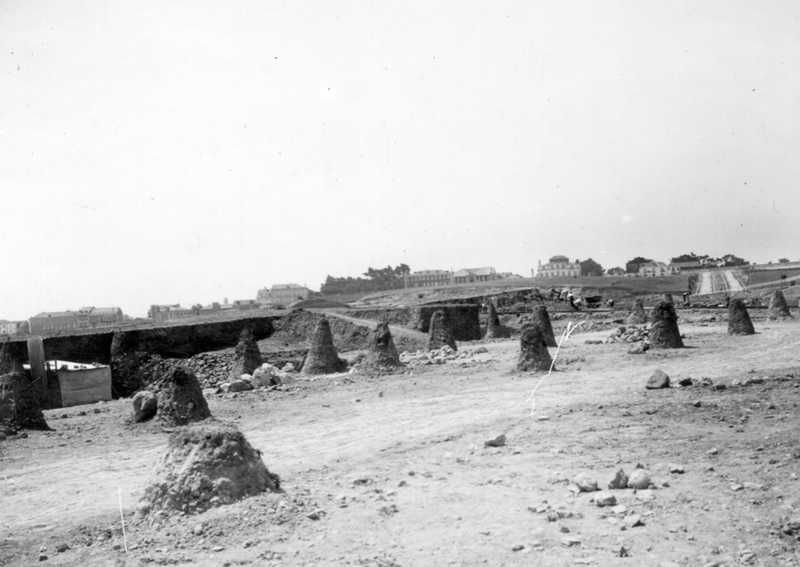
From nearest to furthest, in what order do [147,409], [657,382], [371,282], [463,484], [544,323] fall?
[463,484]
[657,382]
[147,409]
[544,323]
[371,282]

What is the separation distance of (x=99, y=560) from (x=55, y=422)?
1071cm

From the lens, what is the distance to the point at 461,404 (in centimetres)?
1258

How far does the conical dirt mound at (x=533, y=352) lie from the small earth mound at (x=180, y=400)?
7707 millimetres

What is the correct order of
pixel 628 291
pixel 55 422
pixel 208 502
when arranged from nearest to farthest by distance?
pixel 208 502
pixel 55 422
pixel 628 291

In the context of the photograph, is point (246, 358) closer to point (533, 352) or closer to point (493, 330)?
point (533, 352)

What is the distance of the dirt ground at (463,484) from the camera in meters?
5.32

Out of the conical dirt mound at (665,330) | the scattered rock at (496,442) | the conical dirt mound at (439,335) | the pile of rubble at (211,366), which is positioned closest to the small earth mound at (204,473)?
the scattered rock at (496,442)

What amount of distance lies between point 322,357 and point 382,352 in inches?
109

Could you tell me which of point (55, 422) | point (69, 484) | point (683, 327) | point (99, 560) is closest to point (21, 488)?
point (69, 484)

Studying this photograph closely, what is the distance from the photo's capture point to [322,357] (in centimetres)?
2089

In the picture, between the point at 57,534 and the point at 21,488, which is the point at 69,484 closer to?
the point at 21,488

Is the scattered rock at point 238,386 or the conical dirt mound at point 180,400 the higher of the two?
the conical dirt mound at point 180,400

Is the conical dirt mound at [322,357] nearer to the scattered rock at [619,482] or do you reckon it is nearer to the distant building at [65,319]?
the scattered rock at [619,482]

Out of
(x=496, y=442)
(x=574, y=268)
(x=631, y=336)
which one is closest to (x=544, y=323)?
(x=631, y=336)
